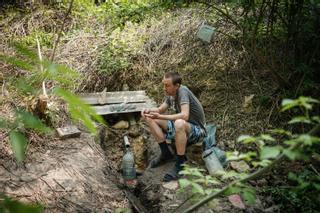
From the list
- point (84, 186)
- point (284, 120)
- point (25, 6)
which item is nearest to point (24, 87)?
point (84, 186)

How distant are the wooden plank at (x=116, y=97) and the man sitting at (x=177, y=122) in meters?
1.00

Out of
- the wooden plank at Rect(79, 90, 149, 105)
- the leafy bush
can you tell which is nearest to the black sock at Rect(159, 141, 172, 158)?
the wooden plank at Rect(79, 90, 149, 105)

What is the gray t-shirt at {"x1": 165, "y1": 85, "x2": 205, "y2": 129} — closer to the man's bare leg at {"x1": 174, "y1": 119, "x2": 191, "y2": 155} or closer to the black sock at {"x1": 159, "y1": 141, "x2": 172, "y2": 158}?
the man's bare leg at {"x1": 174, "y1": 119, "x2": 191, "y2": 155}

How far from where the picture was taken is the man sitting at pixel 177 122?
14.7 feet

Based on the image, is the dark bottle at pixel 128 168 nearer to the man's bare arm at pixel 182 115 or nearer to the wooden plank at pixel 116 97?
the man's bare arm at pixel 182 115

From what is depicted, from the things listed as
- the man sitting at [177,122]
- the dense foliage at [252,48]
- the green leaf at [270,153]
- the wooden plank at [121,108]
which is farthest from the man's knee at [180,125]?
the green leaf at [270,153]

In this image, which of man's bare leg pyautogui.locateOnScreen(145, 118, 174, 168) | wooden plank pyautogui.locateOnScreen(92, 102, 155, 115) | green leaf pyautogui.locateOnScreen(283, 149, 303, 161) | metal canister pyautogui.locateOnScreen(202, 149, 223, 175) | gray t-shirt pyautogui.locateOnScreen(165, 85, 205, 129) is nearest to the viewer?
green leaf pyautogui.locateOnScreen(283, 149, 303, 161)

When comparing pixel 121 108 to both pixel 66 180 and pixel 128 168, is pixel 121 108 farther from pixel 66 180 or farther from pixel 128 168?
pixel 66 180

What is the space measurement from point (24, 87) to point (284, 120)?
477cm

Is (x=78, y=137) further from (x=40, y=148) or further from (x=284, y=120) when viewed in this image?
(x=284, y=120)

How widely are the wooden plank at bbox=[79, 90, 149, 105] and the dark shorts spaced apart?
1183mm

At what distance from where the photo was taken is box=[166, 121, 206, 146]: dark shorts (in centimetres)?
469

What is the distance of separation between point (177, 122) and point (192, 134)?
1.09ft

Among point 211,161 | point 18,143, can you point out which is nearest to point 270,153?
point 18,143
